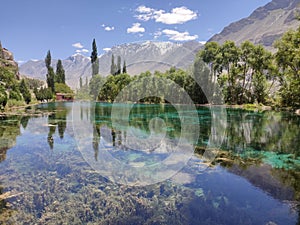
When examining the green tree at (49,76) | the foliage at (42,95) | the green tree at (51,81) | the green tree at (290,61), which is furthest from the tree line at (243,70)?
the green tree at (49,76)

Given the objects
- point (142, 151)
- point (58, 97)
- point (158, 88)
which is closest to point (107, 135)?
point (142, 151)

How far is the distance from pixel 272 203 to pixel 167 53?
7.61 m

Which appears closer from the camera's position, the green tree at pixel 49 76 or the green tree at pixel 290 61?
the green tree at pixel 290 61

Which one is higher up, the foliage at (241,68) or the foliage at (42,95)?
the foliage at (241,68)

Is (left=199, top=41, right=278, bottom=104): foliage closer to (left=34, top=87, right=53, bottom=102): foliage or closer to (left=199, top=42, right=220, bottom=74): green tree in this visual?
(left=199, top=42, right=220, bottom=74): green tree

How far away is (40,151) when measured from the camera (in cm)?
1101

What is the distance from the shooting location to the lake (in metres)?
5.37

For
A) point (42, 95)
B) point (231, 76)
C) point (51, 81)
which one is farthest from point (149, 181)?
point (51, 81)

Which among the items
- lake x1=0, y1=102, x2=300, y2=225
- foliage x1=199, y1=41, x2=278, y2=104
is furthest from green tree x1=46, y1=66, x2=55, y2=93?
lake x1=0, y1=102, x2=300, y2=225

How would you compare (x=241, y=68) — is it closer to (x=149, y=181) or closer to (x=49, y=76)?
(x=149, y=181)

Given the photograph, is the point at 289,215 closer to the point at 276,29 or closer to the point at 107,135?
the point at 107,135

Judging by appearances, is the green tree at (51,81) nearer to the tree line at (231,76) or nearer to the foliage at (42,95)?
the foliage at (42,95)

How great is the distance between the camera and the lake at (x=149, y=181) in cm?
537

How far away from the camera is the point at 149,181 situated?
7520mm
